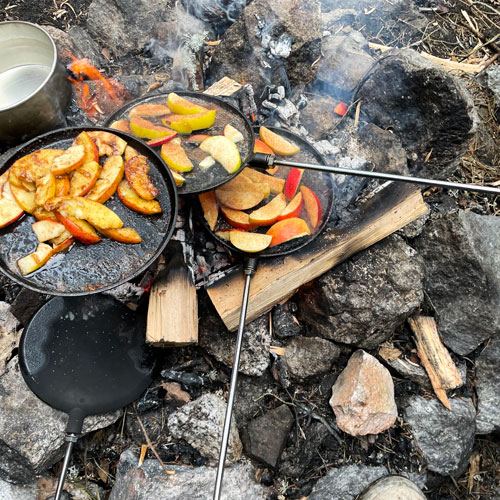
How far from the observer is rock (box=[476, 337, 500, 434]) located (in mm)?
3002

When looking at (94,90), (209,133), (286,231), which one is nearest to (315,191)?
(286,231)

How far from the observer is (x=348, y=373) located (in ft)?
9.49

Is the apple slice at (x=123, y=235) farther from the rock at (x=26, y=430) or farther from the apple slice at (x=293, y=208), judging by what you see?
the rock at (x=26, y=430)

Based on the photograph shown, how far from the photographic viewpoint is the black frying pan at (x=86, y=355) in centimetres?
272

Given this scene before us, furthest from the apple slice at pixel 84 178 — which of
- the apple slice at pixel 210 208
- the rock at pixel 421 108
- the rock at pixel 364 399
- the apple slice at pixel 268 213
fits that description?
the rock at pixel 421 108

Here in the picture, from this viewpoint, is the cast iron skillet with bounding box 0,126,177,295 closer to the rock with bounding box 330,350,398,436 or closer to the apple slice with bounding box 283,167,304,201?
the apple slice with bounding box 283,167,304,201

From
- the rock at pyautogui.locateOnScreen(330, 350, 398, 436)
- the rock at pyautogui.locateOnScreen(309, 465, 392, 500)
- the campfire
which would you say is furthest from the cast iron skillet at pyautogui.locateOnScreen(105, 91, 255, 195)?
the rock at pyautogui.locateOnScreen(309, 465, 392, 500)

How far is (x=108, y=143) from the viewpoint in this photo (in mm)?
2363

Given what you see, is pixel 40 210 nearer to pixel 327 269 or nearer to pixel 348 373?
pixel 327 269

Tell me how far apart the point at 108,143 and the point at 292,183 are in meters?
1.25

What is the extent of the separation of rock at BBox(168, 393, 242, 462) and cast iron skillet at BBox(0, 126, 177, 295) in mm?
1208

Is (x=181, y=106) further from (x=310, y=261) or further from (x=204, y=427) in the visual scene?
(x=204, y=427)

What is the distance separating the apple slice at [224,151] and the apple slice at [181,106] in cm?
30

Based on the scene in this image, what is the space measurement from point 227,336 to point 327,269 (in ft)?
2.84
